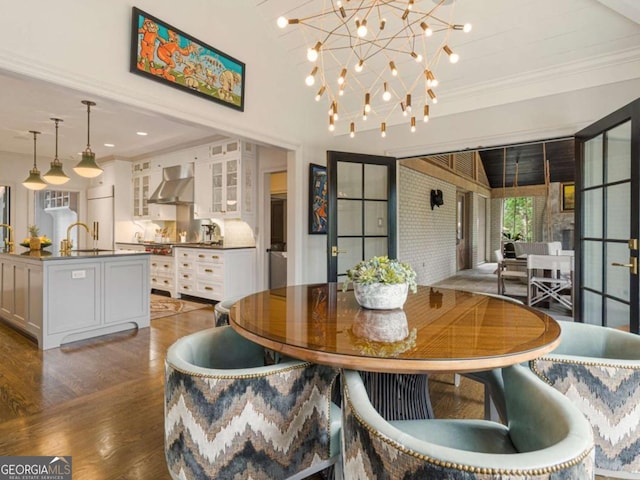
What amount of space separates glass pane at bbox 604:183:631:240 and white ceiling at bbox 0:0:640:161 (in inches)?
39.8

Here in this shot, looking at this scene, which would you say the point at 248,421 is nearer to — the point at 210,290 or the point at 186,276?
the point at 210,290

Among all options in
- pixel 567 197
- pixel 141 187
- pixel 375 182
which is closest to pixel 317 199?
pixel 375 182

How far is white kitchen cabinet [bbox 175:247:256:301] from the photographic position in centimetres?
528

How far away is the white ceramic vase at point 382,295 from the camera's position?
167cm

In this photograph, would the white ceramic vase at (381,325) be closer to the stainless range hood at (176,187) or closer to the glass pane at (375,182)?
the glass pane at (375,182)

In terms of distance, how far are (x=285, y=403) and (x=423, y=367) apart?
0.50m

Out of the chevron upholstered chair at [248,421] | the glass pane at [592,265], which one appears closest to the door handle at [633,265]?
the glass pane at [592,265]

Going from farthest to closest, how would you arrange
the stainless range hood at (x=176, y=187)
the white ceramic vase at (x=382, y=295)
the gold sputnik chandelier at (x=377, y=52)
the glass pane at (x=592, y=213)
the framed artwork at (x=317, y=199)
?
1. the stainless range hood at (x=176, y=187)
2. the framed artwork at (x=317, y=199)
3. the gold sputnik chandelier at (x=377, y=52)
4. the glass pane at (x=592, y=213)
5. the white ceramic vase at (x=382, y=295)

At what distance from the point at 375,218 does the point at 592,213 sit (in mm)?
2008

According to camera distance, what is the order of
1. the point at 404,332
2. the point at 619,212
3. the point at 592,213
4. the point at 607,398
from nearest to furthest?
the point at 607,398, the point at 404,332, the point at 619,212, the point at 592,213

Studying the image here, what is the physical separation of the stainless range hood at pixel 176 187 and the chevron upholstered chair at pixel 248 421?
5.30 metres

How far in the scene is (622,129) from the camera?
8.41 feet

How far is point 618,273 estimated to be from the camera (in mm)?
2598

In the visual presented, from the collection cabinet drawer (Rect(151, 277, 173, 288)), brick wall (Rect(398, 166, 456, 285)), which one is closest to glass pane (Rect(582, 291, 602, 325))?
brick wall (Rect(398, 166, 456, 285))
